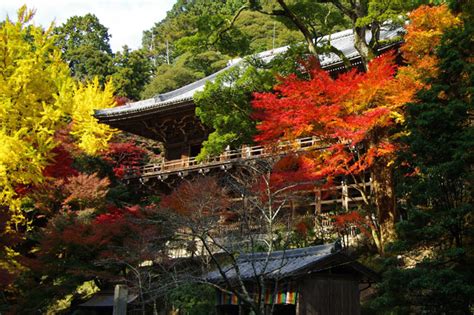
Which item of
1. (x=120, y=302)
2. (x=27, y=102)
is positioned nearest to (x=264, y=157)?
(x=27, y=102)

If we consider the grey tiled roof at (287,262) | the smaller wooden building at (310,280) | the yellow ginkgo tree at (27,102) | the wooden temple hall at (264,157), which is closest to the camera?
the grey tiled roof at (287,262)

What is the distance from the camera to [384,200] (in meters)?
14.3

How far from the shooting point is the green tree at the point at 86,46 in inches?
1732

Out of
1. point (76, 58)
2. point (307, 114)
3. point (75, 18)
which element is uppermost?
point (75, 18)

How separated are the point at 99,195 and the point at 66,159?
2530 mm

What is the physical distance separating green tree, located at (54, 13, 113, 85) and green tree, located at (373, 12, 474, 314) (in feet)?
117

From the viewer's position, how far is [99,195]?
61.3 feet

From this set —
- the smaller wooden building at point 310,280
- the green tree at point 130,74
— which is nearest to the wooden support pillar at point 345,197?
the smaller wooden building at point 310,280

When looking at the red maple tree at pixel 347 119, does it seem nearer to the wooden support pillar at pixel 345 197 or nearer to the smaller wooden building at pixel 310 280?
the wooden support pillar at pixel 345 197

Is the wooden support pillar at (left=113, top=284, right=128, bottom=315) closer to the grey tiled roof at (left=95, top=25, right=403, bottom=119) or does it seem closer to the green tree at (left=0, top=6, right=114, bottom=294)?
the green tree at (left=0, top=6, right=114, bottom=294)

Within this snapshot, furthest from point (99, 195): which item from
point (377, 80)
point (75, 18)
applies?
point (75, 18)

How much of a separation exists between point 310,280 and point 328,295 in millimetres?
537

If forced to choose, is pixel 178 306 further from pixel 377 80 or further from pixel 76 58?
pixel 76 58

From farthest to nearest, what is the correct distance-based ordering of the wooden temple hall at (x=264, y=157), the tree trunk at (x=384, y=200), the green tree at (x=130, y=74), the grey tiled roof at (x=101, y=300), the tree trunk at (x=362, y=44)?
1. the green tree at (x=130, y=74)
2. the grey tiled roof at (x=101, y=300)
3. the tree trunk at (x=362, y=44)
4. the tree trunk at (x=384, y=200)
5. the wooden temple hall at (x=264, y=157)
